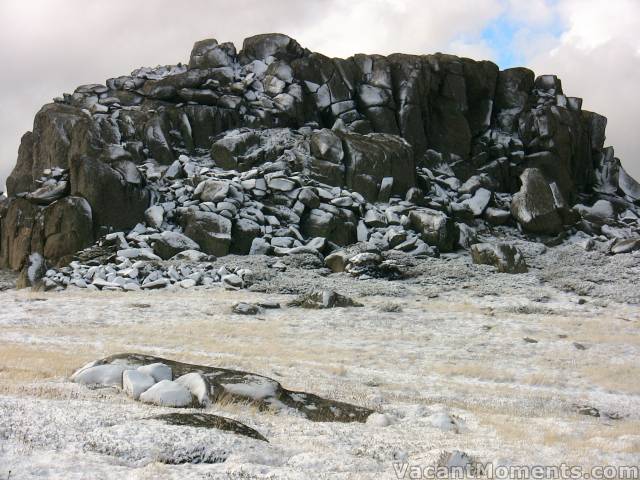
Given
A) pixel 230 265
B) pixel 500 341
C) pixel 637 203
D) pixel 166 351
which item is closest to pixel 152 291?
pixel 230 265

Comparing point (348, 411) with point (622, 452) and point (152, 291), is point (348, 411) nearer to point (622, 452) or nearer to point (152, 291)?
point (622, 452)

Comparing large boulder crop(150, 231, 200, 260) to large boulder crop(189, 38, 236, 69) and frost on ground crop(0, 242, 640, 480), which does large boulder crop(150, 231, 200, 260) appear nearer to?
frost on ground crop(0, 242, 640, 480)

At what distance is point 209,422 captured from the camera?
7.86 m

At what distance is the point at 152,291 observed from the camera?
1069 inches

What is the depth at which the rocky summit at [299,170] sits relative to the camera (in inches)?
1330

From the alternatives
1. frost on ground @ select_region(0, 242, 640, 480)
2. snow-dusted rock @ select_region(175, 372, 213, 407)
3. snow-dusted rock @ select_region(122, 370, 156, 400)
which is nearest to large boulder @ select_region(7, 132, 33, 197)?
frost on ground @ select_region(0, 242, 640, 480)

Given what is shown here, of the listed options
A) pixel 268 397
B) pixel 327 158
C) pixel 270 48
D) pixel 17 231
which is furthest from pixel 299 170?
pixel 268 397

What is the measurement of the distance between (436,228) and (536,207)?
9523 mm

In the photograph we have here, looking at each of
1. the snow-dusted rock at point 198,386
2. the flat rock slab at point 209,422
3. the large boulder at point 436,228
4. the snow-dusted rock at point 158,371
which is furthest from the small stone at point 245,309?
the large boulder at point 436,228

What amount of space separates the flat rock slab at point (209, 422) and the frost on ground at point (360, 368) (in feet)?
0.84

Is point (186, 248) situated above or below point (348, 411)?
above

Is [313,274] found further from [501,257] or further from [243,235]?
[501,257]

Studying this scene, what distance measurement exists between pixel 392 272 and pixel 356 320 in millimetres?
8939

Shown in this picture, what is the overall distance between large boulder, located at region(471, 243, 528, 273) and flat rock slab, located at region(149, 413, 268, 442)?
2664 centimetres
